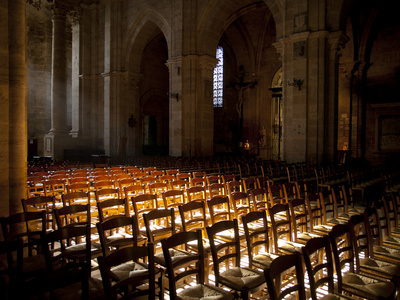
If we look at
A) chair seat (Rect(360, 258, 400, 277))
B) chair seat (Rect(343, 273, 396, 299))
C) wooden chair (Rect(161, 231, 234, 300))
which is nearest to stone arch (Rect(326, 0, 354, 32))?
chair seat (Rect(360, 258, 400, 277))

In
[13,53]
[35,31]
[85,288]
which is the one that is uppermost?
[35,31]

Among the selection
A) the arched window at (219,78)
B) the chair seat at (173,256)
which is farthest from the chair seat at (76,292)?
the arched window at (219,78)

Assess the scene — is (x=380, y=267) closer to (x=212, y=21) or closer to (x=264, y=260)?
(x=264, y=260)

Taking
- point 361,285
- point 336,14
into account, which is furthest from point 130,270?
point 336,14

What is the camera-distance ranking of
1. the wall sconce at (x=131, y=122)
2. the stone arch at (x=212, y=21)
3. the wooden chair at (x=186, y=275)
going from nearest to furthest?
the wooden chair at (x=186, y=275)
the stone arch at (x=212, y=21)
the wall sconce at (x=131, y=122)

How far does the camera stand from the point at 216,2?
16.2m

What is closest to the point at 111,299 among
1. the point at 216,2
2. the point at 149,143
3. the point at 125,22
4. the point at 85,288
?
the point at 85,288

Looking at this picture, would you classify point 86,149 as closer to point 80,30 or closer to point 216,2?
point 80,30

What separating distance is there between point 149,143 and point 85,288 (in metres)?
25.0

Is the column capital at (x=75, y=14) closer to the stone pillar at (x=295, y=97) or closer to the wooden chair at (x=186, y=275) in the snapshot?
the stone pillar at (x=295, y=97)

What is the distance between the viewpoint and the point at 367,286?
3002 millimetres

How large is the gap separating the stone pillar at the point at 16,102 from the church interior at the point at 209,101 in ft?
0.06

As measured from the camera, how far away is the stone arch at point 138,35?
19.1 meters

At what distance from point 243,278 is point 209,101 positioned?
14.9 metres
